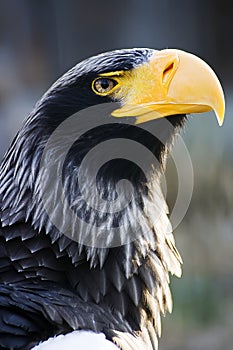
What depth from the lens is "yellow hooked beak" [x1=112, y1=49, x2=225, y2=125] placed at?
2.16 meters

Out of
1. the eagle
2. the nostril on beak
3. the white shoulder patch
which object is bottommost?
the white shoulder patch

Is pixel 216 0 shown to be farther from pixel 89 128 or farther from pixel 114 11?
pixel 89 128

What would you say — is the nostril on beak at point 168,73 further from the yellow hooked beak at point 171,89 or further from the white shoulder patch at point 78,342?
the white shoulder patch at point 78,342

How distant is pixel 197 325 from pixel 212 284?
0.76 ft

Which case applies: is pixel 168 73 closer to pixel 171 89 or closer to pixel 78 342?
pixel 171 89

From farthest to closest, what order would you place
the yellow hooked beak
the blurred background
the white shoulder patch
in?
the blurred background
the yellow hooked beak
the white shoulder patch

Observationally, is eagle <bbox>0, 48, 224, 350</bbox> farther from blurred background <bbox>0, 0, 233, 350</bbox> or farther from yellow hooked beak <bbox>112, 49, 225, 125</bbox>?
blurred background <bbox>0, 0, 233, 350</bbox>

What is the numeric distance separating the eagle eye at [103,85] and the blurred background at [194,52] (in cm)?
224

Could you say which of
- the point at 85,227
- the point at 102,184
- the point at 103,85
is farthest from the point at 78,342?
the point at 103,85

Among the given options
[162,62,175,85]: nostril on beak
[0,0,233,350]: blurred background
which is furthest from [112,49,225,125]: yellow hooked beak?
[0,0,233,350]: blurred background

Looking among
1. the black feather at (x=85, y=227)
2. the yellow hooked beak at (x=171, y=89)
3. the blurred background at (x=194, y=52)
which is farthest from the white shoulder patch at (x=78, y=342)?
the blurred background at (x=194, y=52)

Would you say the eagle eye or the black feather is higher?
the eagle eye

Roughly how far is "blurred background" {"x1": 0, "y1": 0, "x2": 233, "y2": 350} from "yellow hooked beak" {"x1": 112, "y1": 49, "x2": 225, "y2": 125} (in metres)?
2.24

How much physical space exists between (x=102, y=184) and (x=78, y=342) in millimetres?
434
